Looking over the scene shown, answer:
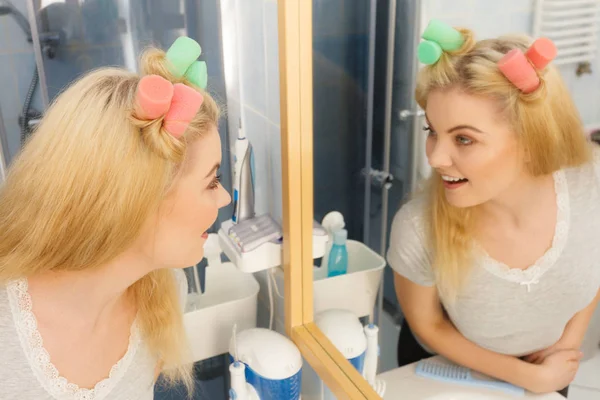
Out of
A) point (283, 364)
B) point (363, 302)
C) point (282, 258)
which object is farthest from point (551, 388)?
point (282, 258)

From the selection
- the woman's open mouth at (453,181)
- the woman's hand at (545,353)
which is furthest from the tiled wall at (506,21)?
the woman's hand at (545,353)

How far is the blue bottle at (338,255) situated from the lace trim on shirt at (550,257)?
343 mm

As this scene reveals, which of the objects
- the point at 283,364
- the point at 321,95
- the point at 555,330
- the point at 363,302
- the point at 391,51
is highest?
the point at 391,51

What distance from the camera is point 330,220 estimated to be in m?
1.26

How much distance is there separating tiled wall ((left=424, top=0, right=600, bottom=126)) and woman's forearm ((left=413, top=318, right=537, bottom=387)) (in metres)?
0.41

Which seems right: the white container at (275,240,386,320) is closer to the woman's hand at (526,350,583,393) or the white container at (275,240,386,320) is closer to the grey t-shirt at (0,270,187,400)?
the woman's hand at (526,350,583,393)

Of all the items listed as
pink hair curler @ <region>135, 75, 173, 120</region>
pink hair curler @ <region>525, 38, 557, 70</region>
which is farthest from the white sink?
pink hair curler @ <region>135, 75, 173, 120</region>

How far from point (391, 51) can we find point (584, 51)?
1.11ft

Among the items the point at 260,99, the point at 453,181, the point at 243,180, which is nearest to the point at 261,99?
the point at 260,99

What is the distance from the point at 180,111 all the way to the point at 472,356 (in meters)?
0.61

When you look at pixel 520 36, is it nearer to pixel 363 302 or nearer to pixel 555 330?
pixel 555 330

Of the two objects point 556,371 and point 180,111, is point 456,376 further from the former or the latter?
point 180,111

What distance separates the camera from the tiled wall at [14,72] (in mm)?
1311

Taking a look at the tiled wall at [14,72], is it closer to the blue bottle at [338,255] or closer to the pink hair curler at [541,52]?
the blue bottle at [338,255]
